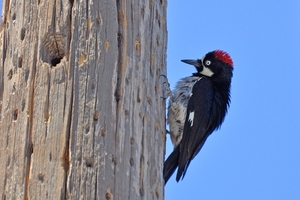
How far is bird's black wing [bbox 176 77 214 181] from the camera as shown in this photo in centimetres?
451

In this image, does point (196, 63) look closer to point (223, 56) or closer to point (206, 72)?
point (206, 72)

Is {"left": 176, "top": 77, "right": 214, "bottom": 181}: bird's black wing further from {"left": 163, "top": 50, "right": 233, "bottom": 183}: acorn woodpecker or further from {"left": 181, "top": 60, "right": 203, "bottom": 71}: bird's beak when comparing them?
{"left": 181, "top": 60, "right": 203, "bottom": 71}: bird's beak

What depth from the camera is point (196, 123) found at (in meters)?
4.82

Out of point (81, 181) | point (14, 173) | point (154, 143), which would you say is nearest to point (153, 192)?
point (154, 143)

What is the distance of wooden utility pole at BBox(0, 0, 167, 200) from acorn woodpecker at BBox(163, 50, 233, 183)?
1051 mm

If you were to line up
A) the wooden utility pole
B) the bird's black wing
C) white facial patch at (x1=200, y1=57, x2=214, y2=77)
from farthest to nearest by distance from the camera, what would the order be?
white facial patch at (x1=200, y1=57, x2=214, y2=77)
the bird's black wing
the wooden utility pole

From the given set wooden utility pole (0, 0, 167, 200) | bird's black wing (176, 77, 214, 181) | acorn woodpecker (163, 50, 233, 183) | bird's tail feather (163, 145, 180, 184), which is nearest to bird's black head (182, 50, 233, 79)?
acorn woodpecker (163, 50, 233, 183)

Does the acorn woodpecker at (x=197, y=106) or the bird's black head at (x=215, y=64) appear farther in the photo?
the bird's black head at (x=215, y=64)

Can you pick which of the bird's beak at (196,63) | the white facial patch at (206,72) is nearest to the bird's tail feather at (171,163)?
the white facial patch at (206,72)

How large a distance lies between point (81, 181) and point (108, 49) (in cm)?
79

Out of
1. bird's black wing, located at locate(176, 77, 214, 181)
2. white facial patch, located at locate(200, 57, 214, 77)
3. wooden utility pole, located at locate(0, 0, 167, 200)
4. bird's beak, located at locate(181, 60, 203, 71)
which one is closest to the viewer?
wooden utility pole, located at locate(0, 0, 167, 200)

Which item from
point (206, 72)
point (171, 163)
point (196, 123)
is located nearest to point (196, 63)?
point (206, 72)

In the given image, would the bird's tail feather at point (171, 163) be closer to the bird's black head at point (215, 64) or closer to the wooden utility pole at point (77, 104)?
the wooden utility pole at point (77, 104)

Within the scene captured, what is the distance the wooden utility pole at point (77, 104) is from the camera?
2934 millimetres
